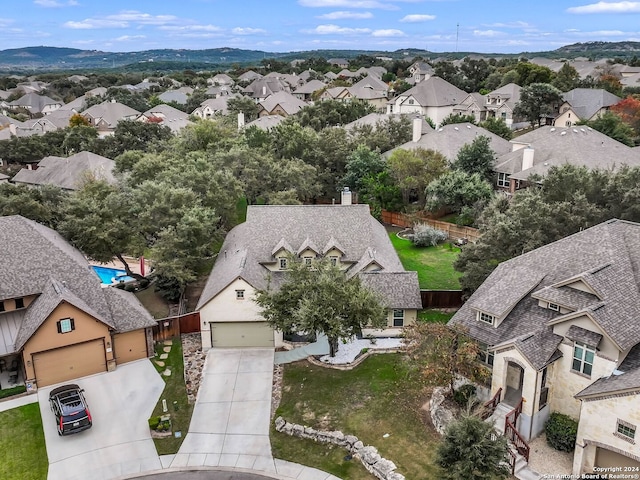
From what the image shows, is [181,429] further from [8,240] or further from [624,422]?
[624,422]

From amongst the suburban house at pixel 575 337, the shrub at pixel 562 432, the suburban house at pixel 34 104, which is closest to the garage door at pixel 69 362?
the suburban house at pixel 575 337

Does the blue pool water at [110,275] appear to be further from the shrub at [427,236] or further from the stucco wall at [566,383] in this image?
the stucco wall at [566,383]

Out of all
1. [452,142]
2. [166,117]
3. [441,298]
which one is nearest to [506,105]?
[452,142]

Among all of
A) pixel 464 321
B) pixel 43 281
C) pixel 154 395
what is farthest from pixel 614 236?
pixel 43 281

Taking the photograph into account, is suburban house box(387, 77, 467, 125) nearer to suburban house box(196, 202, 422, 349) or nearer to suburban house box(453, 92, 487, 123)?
suburban house box(453, 92, 487, 123)

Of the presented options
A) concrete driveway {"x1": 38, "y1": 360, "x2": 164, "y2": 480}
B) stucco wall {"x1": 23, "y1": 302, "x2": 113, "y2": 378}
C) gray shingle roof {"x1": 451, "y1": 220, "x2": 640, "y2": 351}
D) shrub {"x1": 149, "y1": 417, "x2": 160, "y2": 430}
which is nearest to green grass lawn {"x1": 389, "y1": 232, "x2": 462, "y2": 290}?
gray shingle roof {"x1": 451, "y1": 220, "x2": 640, "y2": 351}
